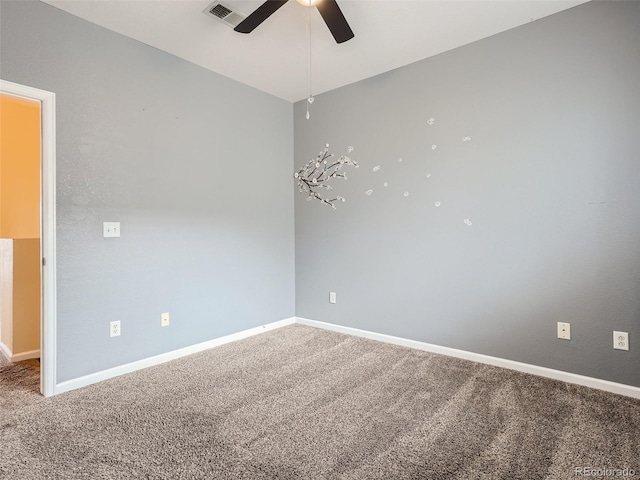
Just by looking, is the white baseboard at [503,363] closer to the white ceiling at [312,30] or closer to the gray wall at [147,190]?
the gray wall at [147,190]

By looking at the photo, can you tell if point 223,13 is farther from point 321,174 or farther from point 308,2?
point 321,174

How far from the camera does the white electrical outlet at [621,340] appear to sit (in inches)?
81.1

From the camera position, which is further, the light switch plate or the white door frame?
the light switch plate

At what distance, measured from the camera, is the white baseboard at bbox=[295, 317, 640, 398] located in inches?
82.1

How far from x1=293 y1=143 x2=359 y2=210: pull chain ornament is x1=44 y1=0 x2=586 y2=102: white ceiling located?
0.79 m

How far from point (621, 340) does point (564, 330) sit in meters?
0.29

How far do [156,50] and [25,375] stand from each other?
105 inches

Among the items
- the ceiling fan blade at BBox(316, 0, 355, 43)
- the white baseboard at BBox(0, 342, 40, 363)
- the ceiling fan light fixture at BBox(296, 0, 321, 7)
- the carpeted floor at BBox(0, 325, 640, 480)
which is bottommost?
the carpeted floor at BBox(0, 325, 640, 480)

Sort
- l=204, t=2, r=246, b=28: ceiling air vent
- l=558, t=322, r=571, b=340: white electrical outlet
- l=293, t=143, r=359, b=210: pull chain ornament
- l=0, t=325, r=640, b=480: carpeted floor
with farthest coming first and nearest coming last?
l=293, t=143, r=359, b=210: pull chain ornament → l=558, t=322, r=571, b=340: white electrical outlet → l=204, t=2, r=246, b=28: ceiling air vent → l=0, t=325, r=640, b=480: carpeted floor

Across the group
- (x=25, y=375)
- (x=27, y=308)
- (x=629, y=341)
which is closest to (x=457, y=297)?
(x=629, y=341)

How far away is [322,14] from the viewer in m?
1.88

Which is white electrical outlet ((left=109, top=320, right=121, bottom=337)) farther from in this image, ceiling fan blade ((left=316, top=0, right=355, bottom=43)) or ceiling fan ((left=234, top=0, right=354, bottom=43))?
ceiling fan blade ((left=316, top=0, right=355, bottom=43))

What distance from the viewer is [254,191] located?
11.1ft

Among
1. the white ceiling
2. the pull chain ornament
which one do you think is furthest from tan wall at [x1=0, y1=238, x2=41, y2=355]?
the pull chain ornament
